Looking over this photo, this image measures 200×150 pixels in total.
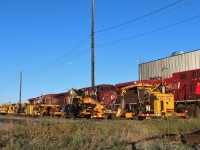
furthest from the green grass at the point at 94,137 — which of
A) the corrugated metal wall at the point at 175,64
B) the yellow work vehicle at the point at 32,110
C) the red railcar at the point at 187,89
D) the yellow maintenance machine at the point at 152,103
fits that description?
the yellow work vehicle at the point at 32,110

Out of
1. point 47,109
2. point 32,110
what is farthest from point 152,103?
point 32,110

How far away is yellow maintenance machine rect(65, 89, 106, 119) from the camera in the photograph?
88.7 ft

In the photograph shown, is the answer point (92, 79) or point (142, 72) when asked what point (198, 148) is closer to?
point (92, 79)

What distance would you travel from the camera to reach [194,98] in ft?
82.5

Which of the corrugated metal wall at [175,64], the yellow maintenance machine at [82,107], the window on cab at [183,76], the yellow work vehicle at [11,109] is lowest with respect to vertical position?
the yellow work vehicle at [11,109]

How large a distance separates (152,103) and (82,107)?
8.59 metres

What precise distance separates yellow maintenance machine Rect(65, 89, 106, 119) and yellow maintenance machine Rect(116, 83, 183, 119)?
461 cm

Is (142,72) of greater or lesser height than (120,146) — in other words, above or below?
above

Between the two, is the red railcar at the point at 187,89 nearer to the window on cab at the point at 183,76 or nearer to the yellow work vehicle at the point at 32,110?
the window on cab at the point at 183,76

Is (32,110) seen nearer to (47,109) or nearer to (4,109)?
(47,109)

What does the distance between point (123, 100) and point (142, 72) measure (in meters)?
23.8

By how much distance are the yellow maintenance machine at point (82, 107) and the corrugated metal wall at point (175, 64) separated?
1427 centimetres

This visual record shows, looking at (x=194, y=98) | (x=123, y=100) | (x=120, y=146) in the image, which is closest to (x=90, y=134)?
(x=120, y=146)

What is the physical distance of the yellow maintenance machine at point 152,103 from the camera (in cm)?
2075
